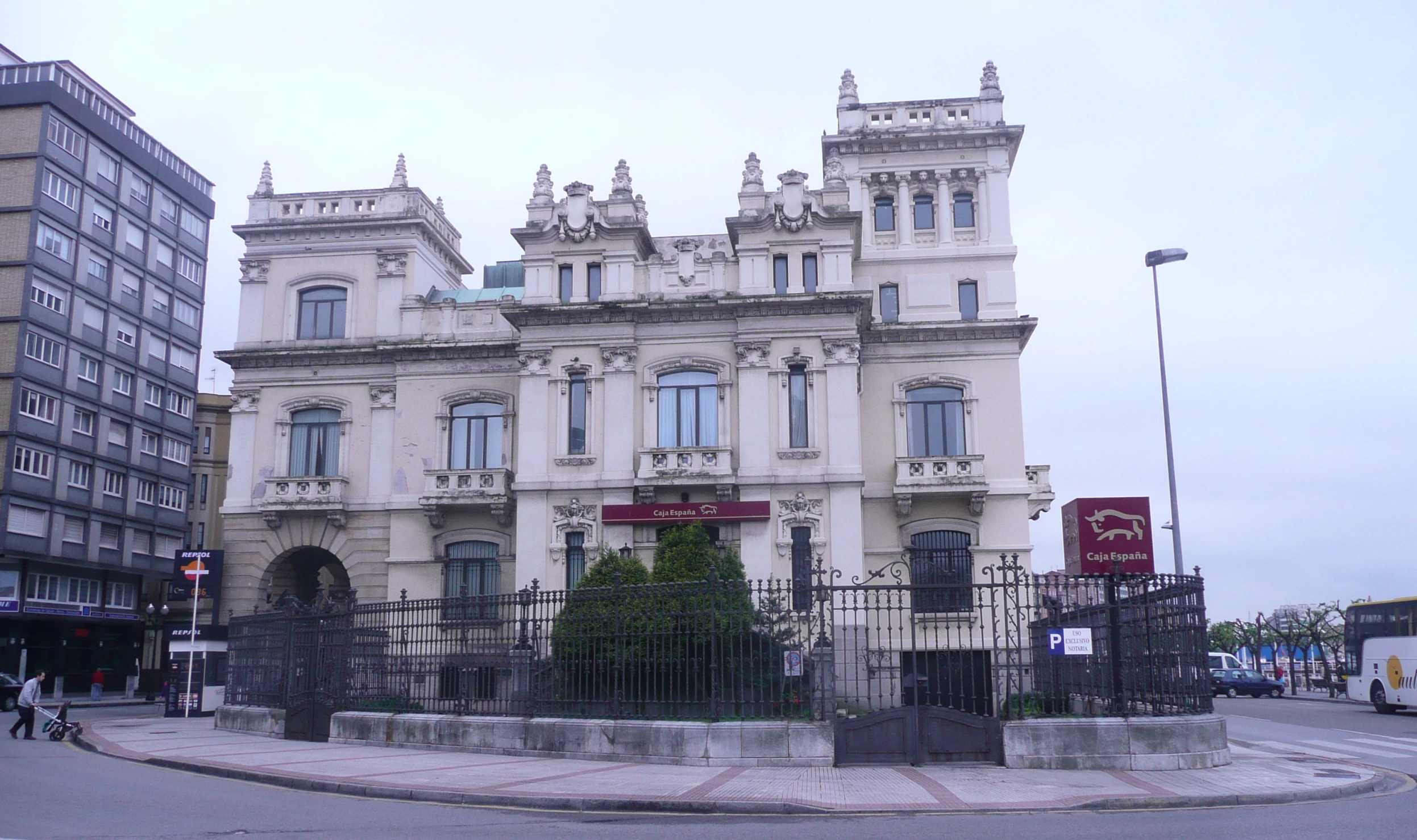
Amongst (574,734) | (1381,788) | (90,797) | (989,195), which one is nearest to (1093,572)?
(1381,788)

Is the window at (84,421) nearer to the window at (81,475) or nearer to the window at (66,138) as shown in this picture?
the window at (81,475)

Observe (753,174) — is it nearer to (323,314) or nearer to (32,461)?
(323,314)

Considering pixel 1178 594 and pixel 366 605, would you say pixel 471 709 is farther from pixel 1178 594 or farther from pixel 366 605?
pixel 1178 594

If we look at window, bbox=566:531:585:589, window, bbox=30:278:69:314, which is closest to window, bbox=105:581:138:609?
window, bbox=30:278:69:314

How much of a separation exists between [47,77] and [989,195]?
4765 cm

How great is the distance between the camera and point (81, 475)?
57.1 meters

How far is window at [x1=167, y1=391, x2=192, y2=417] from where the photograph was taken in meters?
65.2

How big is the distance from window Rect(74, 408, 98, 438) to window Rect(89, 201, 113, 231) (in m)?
7.36

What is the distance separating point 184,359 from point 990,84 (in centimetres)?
5023

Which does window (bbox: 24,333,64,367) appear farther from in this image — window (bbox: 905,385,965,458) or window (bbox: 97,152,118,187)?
window (bbox: 905,385,965,458)

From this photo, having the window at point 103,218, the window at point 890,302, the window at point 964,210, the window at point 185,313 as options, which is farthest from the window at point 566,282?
the window at point 185,313

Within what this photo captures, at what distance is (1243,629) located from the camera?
8006 cm

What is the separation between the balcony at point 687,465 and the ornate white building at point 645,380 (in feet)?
0.30

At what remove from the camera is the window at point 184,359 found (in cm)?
6588
